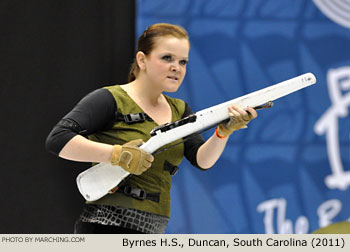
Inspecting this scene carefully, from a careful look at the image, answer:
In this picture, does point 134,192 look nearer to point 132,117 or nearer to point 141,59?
point 132,117

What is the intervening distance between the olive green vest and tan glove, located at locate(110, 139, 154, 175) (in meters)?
0.06

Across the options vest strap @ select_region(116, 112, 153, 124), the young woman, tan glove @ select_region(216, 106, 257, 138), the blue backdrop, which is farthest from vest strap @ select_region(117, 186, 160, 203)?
the blue backdrop

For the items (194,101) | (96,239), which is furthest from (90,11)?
(96,239)

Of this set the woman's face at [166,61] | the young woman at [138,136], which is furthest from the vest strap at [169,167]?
the woman's face at [166,61]

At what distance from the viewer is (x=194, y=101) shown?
228 cm

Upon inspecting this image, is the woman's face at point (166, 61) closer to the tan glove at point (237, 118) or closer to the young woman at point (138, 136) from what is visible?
the young woman at point (138, 136)

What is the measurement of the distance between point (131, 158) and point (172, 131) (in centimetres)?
15

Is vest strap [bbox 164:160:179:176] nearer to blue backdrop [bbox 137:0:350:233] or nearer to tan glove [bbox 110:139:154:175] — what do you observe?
tan glove [bbox 110:139:154:175]

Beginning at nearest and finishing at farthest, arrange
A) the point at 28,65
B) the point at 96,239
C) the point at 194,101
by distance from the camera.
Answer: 1. the point at 96,239
2. the point at 28,65
3. the point at 194,101

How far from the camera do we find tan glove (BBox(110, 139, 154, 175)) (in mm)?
1208

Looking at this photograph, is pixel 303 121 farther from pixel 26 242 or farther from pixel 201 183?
pixel 26 242

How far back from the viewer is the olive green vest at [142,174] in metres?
1.27

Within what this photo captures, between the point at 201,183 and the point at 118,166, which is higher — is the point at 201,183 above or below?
above

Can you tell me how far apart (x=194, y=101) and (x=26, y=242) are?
1.19 meters
